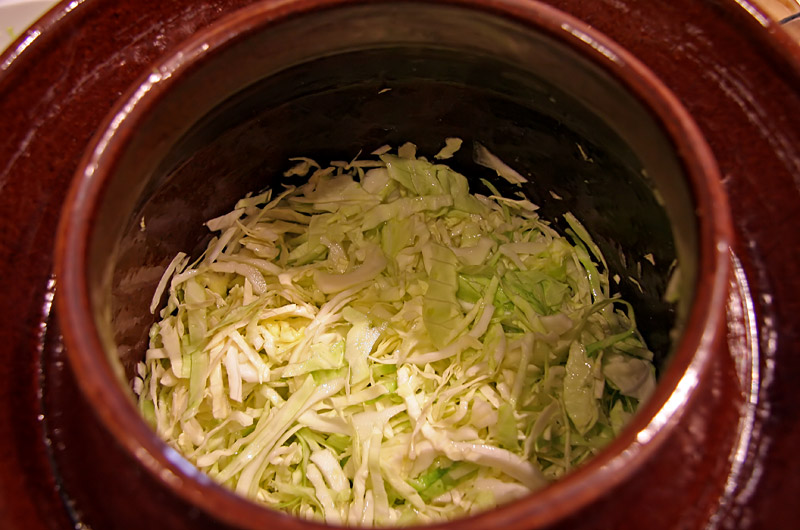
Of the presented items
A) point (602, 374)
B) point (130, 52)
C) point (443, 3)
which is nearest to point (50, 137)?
point (130, 52)

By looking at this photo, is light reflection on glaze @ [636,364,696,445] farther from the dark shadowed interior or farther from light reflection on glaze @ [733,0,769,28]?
light reflection on glaze @ [733,0,769,28]

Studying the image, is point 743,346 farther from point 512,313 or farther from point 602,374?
point 512,313

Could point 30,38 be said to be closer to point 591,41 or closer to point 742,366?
point 591,41

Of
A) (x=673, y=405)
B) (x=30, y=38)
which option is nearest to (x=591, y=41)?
(x=673, y=405)

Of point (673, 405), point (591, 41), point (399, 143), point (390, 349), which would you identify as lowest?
point (673, 405)

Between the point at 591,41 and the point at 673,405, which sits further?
the point at 591,41

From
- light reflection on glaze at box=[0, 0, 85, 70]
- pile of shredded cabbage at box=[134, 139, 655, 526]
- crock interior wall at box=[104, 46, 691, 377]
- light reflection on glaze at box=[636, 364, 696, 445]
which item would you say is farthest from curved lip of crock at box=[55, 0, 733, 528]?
pile of shredded cabbage at box=[134, 139, 655, 526]
